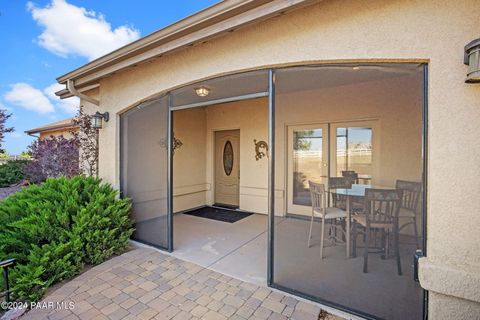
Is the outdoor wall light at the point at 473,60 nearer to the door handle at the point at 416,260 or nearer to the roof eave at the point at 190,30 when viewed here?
the roof eave at the point at 190,30

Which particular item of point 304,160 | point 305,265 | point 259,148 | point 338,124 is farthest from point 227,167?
point 305,265

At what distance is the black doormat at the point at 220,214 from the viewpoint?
6014 millimetres

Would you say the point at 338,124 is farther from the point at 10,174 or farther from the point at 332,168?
the point at 10,174

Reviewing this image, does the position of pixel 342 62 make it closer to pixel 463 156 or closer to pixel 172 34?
pixel 463 156

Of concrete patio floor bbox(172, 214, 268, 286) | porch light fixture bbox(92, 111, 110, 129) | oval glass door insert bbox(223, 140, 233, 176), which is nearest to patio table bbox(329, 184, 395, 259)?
concrete patio floor bbox(172, 214, 268, 286)

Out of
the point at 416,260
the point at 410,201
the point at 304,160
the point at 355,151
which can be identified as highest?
the point at 355,151

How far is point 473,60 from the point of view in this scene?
1.65 m

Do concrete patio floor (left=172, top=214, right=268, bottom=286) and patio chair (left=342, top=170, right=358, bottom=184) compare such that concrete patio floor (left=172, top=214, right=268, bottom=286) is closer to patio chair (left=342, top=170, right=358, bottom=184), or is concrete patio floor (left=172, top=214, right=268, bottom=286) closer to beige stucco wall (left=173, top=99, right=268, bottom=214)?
beige stucco wall (left=173, top=99, right=268, bottom=214)

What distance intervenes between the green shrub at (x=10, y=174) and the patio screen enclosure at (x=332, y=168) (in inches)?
413

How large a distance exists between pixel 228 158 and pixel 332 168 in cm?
350

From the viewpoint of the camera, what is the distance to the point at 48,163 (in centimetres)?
607

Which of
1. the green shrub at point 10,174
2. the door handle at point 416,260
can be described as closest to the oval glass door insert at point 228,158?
the door handle at point 416,260

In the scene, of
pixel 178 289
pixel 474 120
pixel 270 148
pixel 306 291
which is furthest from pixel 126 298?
pixel 474 120

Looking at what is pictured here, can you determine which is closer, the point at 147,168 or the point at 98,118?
the point at 147,168
